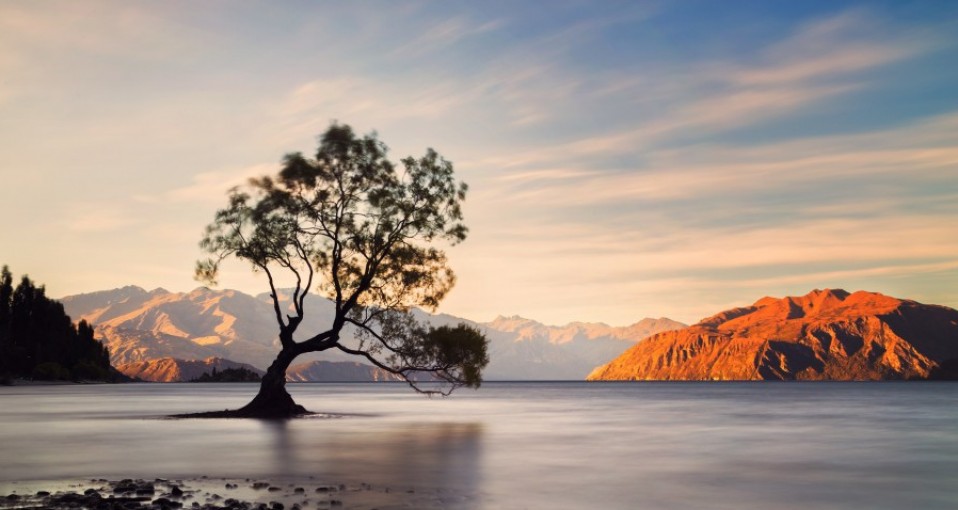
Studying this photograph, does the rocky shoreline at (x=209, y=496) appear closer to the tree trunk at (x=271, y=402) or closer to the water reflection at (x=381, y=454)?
the water reflection at (x=381, y=454)

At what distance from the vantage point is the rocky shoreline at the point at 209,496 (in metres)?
21.2

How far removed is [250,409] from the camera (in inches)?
2692

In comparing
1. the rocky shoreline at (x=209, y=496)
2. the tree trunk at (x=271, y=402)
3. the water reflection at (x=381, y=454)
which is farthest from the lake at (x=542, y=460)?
the tree trunk at (x=271, y=402)

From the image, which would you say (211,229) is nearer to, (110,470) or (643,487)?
(110,470)

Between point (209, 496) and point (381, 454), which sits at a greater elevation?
point (209, 496)

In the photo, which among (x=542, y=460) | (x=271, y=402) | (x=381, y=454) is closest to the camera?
(x=542, y=460)

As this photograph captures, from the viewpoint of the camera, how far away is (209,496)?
2353cm

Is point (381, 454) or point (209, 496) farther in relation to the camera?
point (381, 454)

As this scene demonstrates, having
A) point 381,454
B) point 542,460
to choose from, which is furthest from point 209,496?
point 542,460

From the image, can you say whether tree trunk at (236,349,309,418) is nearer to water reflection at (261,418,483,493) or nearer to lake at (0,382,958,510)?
lake at (0,382,958,510)

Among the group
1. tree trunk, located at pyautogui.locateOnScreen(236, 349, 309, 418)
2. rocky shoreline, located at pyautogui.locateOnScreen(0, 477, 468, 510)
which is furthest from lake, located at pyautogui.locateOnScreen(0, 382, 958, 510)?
tree trunk, located at pyautogui.locateOnScreen(236, 349, 309, 418)

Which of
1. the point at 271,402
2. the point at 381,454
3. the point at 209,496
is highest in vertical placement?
the point at 271,402

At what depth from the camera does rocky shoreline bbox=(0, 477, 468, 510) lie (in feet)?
69.6

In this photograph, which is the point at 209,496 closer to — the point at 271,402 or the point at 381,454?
the point at 381,454
